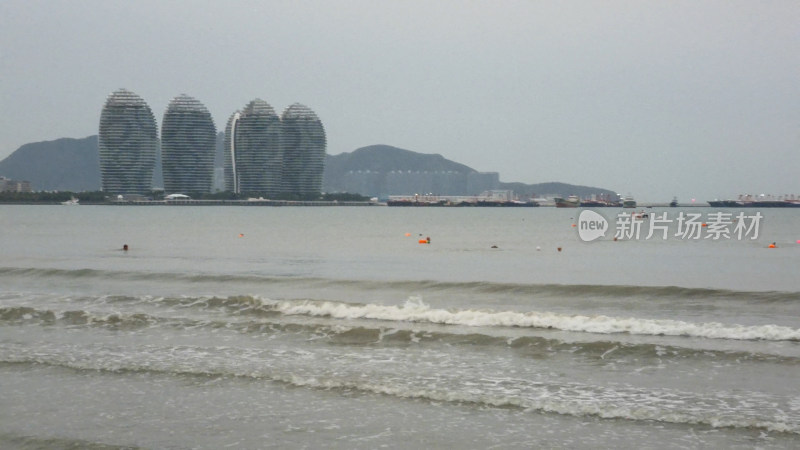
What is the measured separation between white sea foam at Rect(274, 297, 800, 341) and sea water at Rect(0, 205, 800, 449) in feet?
0.27

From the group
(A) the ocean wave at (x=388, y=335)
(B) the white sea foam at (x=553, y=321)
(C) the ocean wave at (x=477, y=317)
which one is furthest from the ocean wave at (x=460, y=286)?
(A) the ocean wave at (x=388, y=335)

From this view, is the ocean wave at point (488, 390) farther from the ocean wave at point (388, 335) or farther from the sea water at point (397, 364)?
the ocean wave at point (388, 335)

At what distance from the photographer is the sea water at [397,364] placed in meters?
12.4

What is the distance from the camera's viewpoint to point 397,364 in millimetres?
17094

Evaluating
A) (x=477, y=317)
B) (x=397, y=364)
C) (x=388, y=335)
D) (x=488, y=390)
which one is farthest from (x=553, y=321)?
(x=488, y=390)

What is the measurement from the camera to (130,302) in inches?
1090

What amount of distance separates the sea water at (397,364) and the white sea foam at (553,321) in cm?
8

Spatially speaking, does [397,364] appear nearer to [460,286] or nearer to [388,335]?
[388,335]

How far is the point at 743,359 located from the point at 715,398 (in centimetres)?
381

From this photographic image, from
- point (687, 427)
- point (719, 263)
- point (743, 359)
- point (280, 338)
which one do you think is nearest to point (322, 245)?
point (719, 263)

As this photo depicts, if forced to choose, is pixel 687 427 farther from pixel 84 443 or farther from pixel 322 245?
pixel 322 245

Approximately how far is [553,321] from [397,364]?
6.54m

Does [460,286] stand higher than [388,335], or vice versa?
[388,335]

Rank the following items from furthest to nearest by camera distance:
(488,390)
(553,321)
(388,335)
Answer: (553,321) → (388,335) → (488,390)
